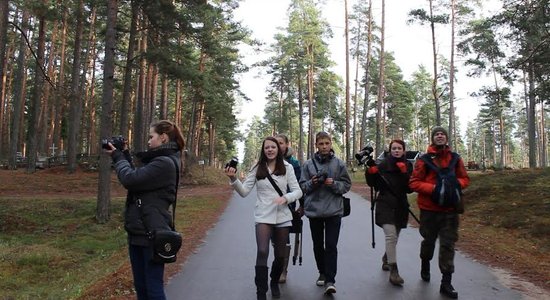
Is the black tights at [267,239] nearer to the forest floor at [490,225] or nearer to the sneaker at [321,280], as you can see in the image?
the sneaker at [321,280]

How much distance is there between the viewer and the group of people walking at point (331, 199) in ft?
17.1

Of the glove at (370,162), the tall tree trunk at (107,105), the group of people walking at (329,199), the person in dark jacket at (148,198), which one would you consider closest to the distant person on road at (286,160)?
the group of people walking at (329,199)

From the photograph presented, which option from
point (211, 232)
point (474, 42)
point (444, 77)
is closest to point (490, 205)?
point (211, 232)

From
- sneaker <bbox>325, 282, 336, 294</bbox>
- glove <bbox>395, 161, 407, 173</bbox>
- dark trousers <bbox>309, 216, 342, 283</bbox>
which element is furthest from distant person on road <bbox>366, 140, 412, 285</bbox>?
sneaker <bbox>325, 282, 336, 294</bbox>

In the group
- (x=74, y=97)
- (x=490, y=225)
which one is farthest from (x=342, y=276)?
(x=74, y=97)

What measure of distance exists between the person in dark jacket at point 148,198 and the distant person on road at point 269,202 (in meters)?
1.22

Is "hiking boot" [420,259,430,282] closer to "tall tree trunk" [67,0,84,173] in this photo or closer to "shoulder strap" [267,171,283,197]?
"shoulder strap" [267,171,283,197]

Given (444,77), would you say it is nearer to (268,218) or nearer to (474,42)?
(474,42)

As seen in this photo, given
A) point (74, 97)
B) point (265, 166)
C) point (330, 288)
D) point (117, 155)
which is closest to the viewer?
point (117, 155)

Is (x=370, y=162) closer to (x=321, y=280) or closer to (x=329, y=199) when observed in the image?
(x=329, y=199)

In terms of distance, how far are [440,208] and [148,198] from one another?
3.68m

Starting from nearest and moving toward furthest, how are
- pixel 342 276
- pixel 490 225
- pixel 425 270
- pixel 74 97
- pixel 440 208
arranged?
pixel 440 208
pixel 425 270
pixel 342 276
pixel 490 225
pixel 74 97

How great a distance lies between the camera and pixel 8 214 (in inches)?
568

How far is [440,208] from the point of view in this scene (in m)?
5.73
